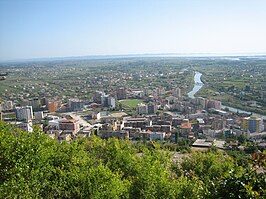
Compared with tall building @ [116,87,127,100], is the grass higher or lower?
lower

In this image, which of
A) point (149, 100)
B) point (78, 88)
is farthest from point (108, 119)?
point (78, 88)

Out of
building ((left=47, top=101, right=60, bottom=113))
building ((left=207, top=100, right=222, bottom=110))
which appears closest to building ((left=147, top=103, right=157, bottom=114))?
building ((left=207, top=100, right=222, bottom=110))

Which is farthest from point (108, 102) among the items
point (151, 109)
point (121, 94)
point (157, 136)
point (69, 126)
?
point (157, 136)

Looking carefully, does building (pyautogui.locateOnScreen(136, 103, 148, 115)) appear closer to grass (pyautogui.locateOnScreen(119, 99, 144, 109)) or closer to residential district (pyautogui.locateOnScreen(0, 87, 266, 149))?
residential district (pyautogui.locateOnScreen(0, 87, 266, 149))

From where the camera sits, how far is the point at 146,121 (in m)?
15.5

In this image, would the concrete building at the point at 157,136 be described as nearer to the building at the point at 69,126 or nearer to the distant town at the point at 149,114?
the distant town at the point at 149,114

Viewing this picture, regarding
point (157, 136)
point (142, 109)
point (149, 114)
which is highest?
point (142, 109)

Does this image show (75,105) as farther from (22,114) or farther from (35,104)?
(22,114)

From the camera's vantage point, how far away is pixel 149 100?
76.3ft

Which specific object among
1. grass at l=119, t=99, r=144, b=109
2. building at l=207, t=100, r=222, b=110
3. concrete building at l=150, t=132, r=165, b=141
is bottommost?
grass at l=119, t=99, r=144, b=109

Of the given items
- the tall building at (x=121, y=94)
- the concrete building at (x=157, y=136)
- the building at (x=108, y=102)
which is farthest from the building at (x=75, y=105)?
the concrete building at (x=157, y=136)

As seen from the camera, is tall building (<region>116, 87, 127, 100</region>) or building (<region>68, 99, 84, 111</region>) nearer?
building (<region>68, 99, 84, 111</region>)

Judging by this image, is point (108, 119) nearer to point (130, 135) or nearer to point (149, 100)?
point (130, 135)

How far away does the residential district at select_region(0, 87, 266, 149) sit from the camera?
13.3 meters
